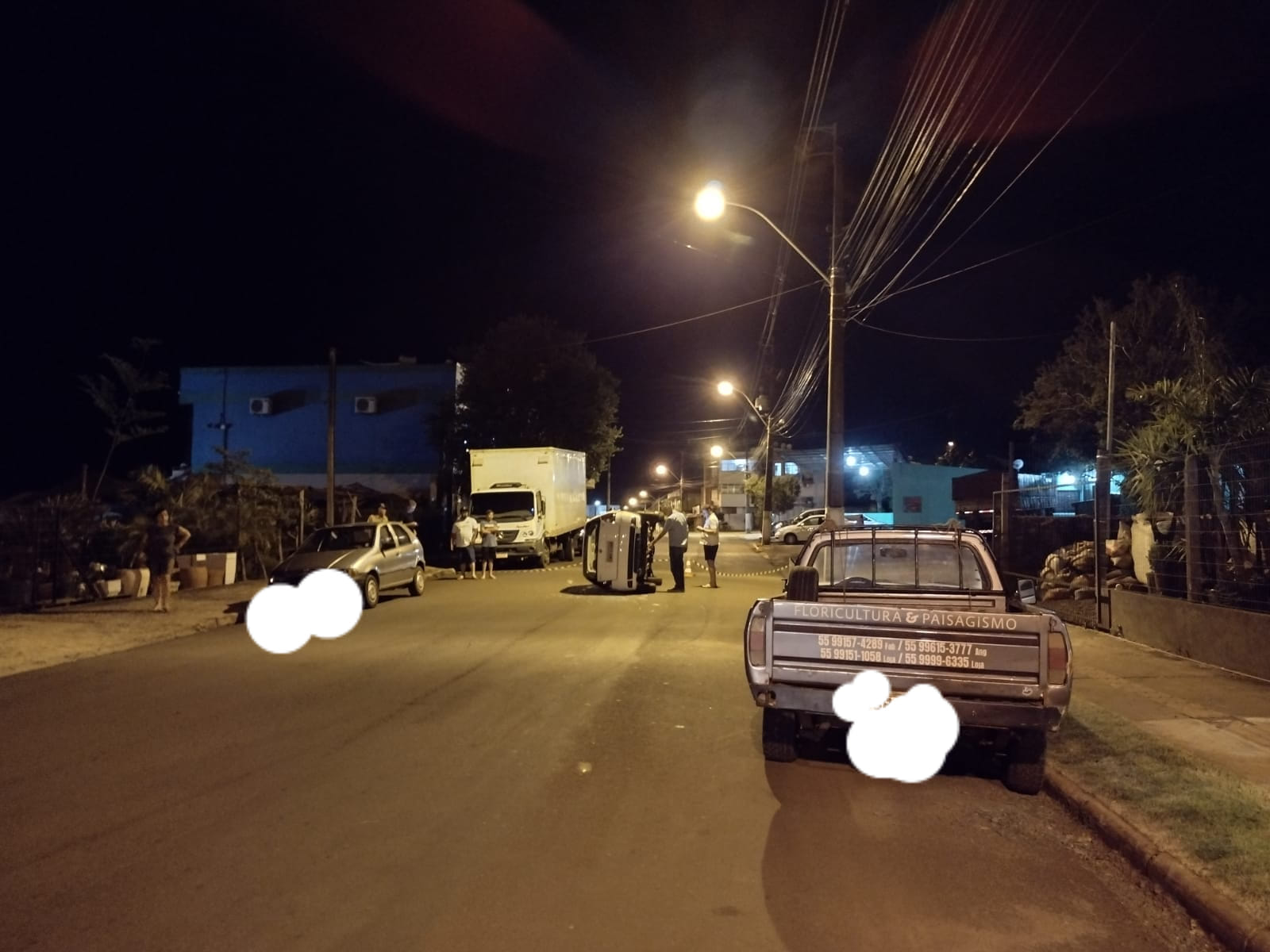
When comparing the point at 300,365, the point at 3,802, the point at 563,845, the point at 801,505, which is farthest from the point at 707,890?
the point at 801,505

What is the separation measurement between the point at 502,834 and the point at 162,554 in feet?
40.4

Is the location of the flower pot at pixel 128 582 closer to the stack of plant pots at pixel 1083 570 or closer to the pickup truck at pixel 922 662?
the pickup truck at pixel 922 662

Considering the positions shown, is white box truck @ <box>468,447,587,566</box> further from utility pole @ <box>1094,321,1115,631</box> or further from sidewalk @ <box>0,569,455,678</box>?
utility pole @ <box>1094,321,1115,631</box>

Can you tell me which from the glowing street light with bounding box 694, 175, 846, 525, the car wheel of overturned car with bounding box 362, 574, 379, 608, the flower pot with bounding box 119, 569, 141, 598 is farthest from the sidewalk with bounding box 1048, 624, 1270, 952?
the flower pot with bounding box 119, 569, 141, 598

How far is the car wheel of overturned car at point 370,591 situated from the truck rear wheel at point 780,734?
1196 cm

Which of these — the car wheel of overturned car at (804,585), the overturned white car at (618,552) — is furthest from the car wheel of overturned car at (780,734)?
the overturned white car at (618,552)

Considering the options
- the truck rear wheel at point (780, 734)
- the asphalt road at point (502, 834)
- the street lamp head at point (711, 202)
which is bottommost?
the asphalt road at point (502, 834)

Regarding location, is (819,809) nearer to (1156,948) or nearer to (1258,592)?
(1156,948)

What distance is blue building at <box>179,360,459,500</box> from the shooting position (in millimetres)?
48156

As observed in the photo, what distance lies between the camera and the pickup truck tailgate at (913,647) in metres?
6.54

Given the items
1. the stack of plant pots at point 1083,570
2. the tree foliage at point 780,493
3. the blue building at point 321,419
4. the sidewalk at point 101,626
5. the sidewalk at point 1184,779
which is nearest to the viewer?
the sidewalk at point 1184,779

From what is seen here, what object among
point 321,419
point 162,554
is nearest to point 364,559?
point 162,554

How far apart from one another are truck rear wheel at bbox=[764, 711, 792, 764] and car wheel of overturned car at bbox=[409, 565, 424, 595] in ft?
45.6

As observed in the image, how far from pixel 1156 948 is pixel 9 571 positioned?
17.5 meters
